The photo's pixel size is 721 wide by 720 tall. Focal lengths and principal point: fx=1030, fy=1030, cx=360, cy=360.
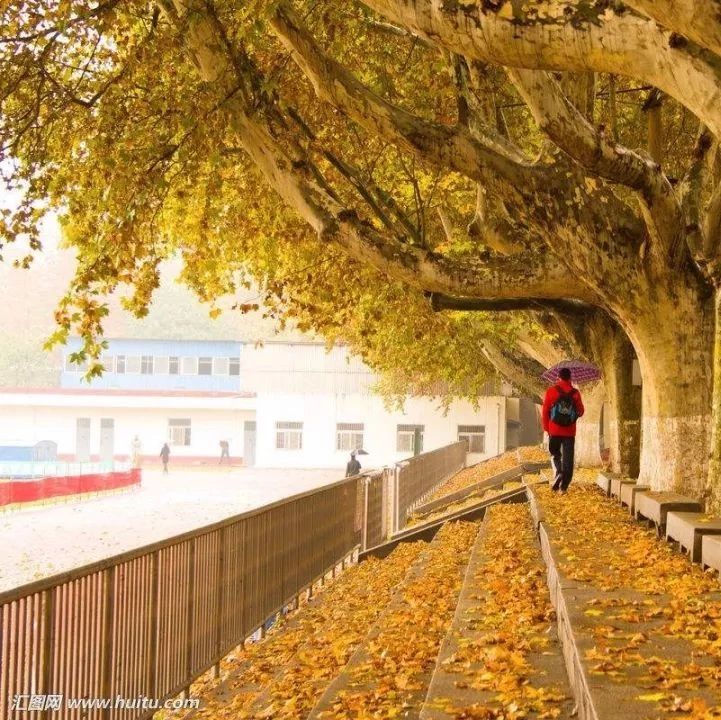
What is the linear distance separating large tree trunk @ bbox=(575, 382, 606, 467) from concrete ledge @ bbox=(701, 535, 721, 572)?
62.5 ft

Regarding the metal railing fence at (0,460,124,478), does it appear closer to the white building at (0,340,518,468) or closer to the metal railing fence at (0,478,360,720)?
the white building at (0,340,518,468)

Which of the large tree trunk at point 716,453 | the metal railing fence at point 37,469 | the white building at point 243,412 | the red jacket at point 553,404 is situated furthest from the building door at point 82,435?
the large tree trunk at point 716,453

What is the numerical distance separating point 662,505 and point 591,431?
60.1 feet

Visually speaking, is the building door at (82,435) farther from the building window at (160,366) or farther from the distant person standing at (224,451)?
the distant person standing at (224,451)

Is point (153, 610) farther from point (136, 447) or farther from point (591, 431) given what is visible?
point (136, 447)

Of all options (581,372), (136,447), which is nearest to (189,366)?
(136,447)

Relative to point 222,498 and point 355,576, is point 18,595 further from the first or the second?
point 222,498

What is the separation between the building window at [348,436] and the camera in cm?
5722

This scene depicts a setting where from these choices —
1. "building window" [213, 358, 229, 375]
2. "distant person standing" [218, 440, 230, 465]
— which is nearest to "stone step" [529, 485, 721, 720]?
"distant person standing" [218, 440, 230, 465]

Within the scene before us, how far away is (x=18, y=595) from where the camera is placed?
5.15m

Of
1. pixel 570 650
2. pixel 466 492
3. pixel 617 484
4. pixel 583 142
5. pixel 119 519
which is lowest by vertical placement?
pixel 119 519

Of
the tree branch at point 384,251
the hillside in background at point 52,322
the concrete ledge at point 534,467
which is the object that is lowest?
the concrete ledge at point 534,467

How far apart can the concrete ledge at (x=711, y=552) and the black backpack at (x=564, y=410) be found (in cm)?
709

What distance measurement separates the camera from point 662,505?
9711mm
